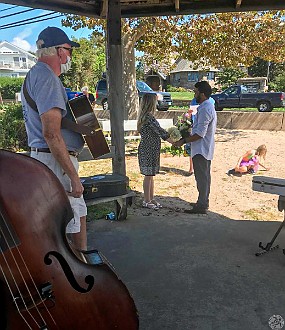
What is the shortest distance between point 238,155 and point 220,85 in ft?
106

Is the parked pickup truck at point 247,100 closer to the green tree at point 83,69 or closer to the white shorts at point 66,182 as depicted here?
Answer: the green tree at point 83,69

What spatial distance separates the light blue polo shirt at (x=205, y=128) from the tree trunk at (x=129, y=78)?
6.93m

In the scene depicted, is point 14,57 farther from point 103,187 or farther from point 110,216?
point 103,187

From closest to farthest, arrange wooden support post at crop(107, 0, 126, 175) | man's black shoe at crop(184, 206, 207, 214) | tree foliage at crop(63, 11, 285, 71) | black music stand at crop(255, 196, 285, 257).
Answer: black music stand at crop(255, 196, 285, 257) → wooden support post at crop(107, 0, 126, 175) → man's black shoe at crop(184, 206, 207, 214) → tree foliage at crop(63, 11, 285, 71)

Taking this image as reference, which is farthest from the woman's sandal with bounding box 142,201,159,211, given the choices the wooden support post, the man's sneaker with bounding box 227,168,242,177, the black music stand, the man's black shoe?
the man's sneaker with bounding box 227,168,242,177

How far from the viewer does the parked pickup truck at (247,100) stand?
19.1 m

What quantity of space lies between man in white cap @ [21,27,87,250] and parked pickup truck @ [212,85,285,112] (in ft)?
61.0

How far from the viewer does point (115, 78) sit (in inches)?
162

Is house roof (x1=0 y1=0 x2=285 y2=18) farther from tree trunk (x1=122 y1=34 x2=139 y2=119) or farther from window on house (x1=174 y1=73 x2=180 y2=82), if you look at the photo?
window on house (x1=174 y1=73 x2=180 y2=82)

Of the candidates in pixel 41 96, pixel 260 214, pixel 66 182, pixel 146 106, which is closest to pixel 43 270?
pixel 66 182

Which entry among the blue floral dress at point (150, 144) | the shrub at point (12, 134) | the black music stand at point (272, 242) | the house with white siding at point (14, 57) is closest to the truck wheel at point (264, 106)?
the shrub at point (12, 134)

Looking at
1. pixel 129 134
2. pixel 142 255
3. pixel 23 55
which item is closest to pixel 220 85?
pixel 129 134

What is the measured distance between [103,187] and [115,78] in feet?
4.34

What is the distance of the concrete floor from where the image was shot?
8.16 feet
